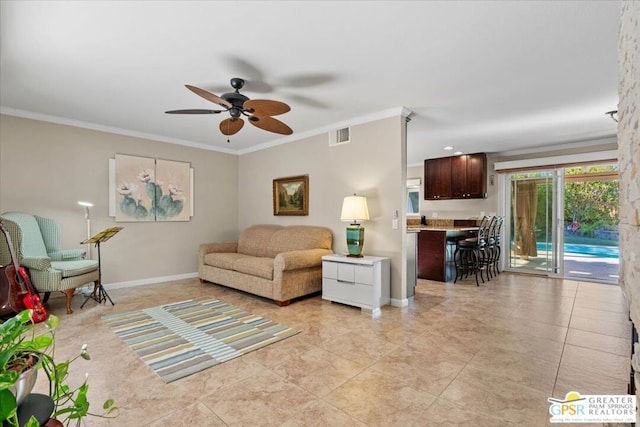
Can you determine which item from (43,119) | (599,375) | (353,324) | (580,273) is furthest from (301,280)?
(580,273)

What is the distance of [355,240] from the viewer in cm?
392

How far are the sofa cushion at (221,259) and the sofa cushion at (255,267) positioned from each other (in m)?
0.14

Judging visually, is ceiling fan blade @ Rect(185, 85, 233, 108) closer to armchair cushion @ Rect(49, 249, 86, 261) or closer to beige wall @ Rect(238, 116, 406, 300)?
beige wall @ Rect(238, 116, 406, 300)

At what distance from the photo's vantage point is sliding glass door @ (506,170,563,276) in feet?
18.5

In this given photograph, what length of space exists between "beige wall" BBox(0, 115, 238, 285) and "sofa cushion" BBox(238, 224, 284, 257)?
918 millimetres

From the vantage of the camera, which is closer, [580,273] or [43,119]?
[43,119]

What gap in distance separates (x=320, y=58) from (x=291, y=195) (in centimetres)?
283

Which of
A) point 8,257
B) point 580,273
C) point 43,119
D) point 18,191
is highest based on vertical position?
point 43,119

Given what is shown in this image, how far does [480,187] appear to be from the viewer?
617 centimetres

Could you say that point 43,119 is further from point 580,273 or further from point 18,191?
point 580,273

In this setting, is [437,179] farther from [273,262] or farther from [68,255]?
[68,255]

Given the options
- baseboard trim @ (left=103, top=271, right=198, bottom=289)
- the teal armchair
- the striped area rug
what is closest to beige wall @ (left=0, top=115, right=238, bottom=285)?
baseboard trim @ (left=103, top=271, right=198, bottom=289)

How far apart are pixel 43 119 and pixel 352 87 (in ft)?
13.5

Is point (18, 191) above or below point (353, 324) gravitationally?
above
